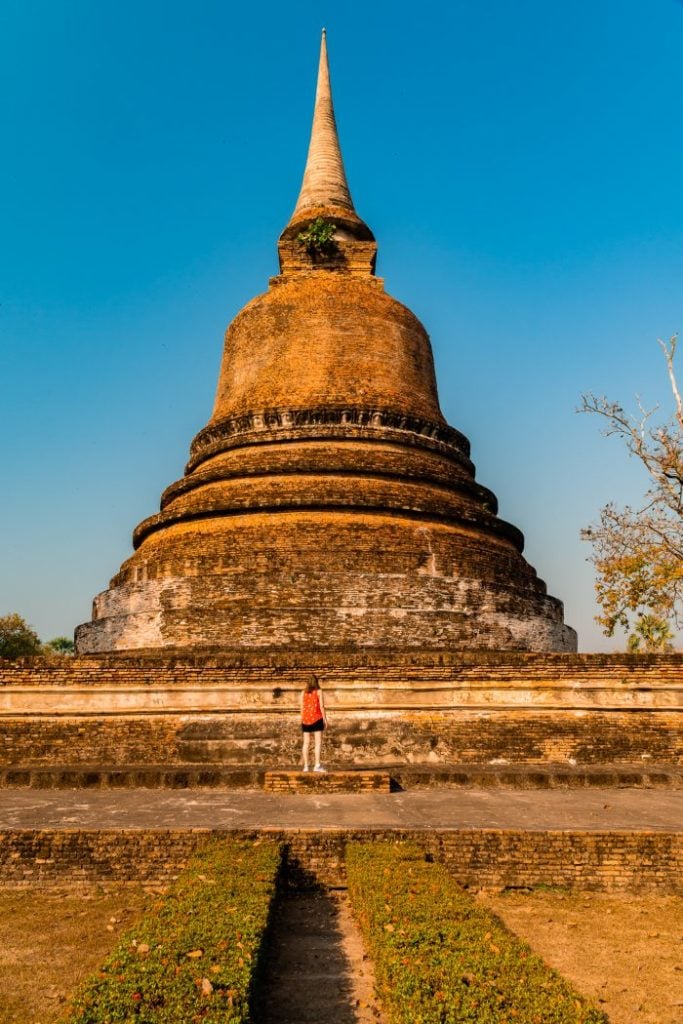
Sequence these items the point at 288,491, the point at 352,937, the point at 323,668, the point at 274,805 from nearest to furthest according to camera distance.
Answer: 1. the point at 352,937
2. the point at 274,805
3. the point at 323,668
4. the point at 288,491

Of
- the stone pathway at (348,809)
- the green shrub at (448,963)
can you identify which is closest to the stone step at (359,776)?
the stone pathway at (348,809)

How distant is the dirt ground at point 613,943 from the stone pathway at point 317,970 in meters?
1.05

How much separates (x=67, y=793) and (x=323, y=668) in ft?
10.8

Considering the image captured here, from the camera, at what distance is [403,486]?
13578 millimetres

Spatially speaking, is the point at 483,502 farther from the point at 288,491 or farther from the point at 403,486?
the point at 288,491

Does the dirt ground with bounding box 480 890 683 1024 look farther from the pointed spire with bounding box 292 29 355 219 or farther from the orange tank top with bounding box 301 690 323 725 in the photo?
the pointed spire with bounding box 292 29 355 219

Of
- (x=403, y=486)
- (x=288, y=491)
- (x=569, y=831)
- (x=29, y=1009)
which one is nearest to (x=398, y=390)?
(x=403, y=486)

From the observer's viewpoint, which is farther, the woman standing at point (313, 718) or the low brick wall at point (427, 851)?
the woman standing at point (313, 718)

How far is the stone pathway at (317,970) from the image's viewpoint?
369cm

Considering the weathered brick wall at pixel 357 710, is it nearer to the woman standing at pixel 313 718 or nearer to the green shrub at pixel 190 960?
the woman standing at pixel 313 718

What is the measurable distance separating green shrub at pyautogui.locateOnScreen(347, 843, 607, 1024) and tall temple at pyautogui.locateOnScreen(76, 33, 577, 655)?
22.5 ft

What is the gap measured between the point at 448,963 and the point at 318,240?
1611 cm

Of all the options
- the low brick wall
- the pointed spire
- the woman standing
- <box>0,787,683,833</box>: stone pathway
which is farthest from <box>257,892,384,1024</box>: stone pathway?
the pointed spire

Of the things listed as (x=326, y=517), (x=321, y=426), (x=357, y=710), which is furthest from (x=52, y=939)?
(x=321, y=426)
